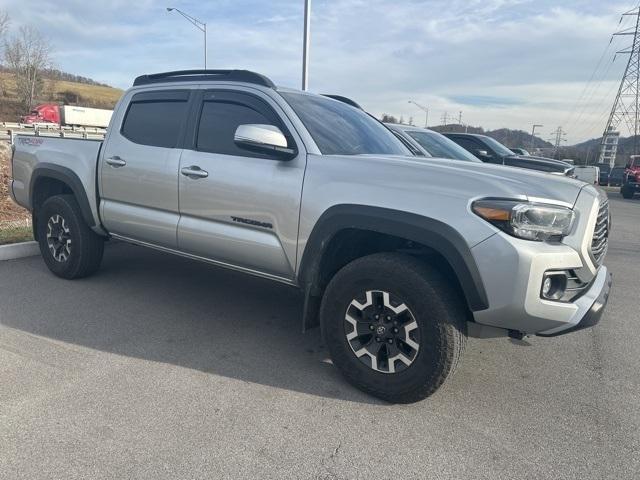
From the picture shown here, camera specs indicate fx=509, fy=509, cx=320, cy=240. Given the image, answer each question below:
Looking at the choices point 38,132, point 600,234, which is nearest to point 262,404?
point 600,234

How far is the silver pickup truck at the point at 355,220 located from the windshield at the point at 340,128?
0.06ft

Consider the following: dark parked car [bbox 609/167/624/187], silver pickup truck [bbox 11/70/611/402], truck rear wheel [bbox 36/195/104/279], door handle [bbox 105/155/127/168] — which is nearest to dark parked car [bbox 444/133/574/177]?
silver pickup truck [bbox 11/70/611/402]

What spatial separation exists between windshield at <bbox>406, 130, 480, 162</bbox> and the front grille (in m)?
3.96

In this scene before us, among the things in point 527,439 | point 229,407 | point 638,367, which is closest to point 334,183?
point 229,407

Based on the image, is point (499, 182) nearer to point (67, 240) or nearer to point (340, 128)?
point (340, 128)

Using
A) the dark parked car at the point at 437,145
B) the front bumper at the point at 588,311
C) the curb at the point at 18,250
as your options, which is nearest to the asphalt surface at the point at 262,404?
the front bumper at the point at 588,311

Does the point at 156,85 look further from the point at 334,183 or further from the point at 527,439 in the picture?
the point at 527,439

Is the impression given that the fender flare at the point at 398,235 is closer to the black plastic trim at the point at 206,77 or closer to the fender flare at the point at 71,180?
the black plastic trim at the point at 206,77

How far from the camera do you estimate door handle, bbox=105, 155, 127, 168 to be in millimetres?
4476

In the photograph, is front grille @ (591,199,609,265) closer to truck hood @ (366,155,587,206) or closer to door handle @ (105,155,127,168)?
truck hood @ (366,155,587,206)

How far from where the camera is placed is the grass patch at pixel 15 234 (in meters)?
6.20

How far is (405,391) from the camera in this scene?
3.03m

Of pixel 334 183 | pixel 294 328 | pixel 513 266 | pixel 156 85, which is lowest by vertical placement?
pixel 294 328

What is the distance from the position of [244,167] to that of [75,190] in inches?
86.1
